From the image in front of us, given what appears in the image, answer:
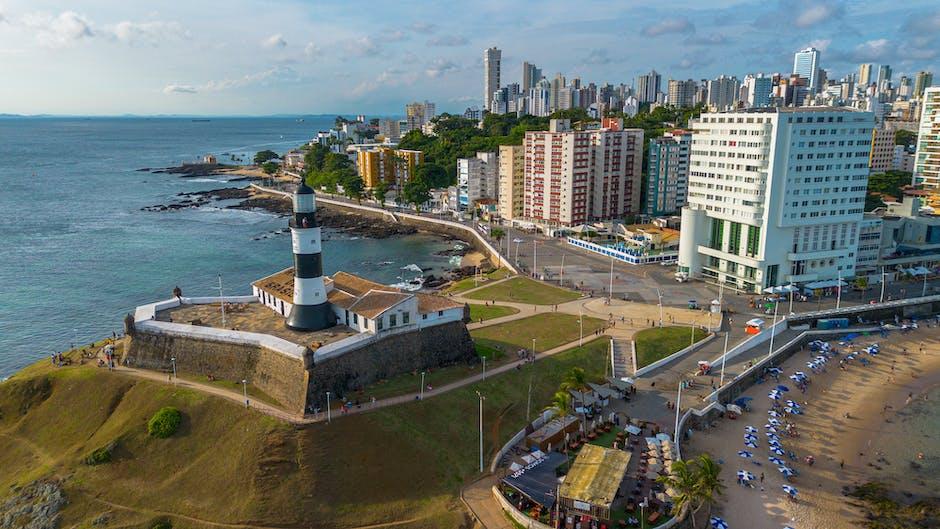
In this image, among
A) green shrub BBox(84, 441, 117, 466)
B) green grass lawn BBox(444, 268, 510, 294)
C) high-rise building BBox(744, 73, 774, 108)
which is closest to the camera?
green shrub BBox(84, 441, 117, 466)

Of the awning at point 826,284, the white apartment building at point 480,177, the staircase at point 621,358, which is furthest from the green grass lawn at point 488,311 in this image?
the white apartment building at point 480,177

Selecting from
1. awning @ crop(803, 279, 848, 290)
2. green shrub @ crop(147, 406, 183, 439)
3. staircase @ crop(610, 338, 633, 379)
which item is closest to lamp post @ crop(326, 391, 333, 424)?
green shrub @ crop(147, 406, 183, 439)

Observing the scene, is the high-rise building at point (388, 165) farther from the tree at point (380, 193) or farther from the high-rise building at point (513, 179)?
the high-rise building at point (513, 179)

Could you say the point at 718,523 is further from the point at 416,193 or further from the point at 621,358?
the point at 416,193

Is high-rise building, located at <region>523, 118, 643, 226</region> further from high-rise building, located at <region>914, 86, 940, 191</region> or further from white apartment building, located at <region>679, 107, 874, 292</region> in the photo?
high-rise building, located at <region>914, 86, 940, 191</region>

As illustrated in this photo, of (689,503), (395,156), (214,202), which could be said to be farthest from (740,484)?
(214,202)
